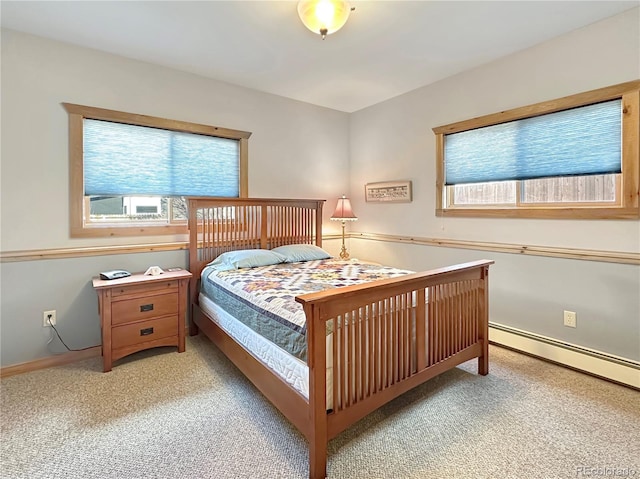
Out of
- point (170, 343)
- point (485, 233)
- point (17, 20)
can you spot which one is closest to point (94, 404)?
point (170, 343)

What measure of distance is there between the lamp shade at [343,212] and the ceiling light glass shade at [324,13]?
7.58 ft

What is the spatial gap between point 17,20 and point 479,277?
12.3 feet

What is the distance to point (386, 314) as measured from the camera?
1.83 metres

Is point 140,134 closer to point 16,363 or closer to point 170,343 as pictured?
point 170,343

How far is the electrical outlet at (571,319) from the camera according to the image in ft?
8.49

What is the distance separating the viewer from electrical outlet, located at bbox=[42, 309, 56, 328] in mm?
2654

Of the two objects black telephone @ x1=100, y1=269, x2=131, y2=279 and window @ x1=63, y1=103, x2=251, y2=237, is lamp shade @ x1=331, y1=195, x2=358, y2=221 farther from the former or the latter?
black telephone @ x1=100, y1=269, x2=131, y2=279

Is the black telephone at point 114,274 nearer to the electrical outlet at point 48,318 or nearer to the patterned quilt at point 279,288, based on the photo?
the electrical outlet at point 48,318

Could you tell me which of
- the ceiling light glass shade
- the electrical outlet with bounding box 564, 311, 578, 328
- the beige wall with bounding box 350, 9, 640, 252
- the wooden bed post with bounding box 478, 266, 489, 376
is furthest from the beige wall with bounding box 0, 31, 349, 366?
the electrical outlet with bounding box 564, 311, 578, 328

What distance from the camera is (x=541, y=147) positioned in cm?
275

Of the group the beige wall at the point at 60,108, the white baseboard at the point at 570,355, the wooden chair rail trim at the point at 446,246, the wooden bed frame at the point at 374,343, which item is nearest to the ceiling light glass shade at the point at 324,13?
the wooden bed frame at the point at 374,343

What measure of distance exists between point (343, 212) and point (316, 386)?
2887mm

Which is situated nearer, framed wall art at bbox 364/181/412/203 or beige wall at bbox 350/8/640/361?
beige wall at bbox 350/8/640/361

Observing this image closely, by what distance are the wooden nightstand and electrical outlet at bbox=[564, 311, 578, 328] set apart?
10.1ft
